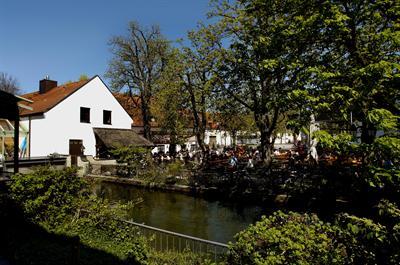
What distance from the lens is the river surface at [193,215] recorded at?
12.6m

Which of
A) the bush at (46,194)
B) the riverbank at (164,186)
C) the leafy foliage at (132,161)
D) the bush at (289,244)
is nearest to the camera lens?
the bush at (289,244)

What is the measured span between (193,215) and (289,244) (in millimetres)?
11021

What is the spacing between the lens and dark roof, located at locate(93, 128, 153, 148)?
104ft

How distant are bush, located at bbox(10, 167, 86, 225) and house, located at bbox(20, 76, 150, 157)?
70.8 ft

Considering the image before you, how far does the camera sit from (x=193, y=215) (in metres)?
14.9

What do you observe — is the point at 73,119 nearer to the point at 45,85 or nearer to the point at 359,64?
the point at 45,85

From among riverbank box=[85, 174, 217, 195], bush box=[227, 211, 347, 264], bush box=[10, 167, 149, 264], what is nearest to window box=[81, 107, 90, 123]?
riverbank box=[85, 174, 217, 195]

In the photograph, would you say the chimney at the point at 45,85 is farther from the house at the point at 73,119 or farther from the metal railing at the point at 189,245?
the metal railing at the point at 189,245

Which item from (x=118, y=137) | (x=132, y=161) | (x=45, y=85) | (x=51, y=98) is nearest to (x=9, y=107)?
(x=132, y=161)

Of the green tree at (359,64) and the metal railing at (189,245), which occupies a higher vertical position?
the green tree at (359,64)

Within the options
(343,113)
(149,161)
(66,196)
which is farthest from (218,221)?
(149,161)

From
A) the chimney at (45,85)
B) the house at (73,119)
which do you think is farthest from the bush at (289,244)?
the chimney at (45,85)

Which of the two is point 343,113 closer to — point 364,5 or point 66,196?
point 364,5

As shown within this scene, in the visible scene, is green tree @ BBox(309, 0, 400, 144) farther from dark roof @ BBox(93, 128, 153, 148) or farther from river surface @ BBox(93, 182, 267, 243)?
dark roof @ BBox(93, 128, 153, 148)
